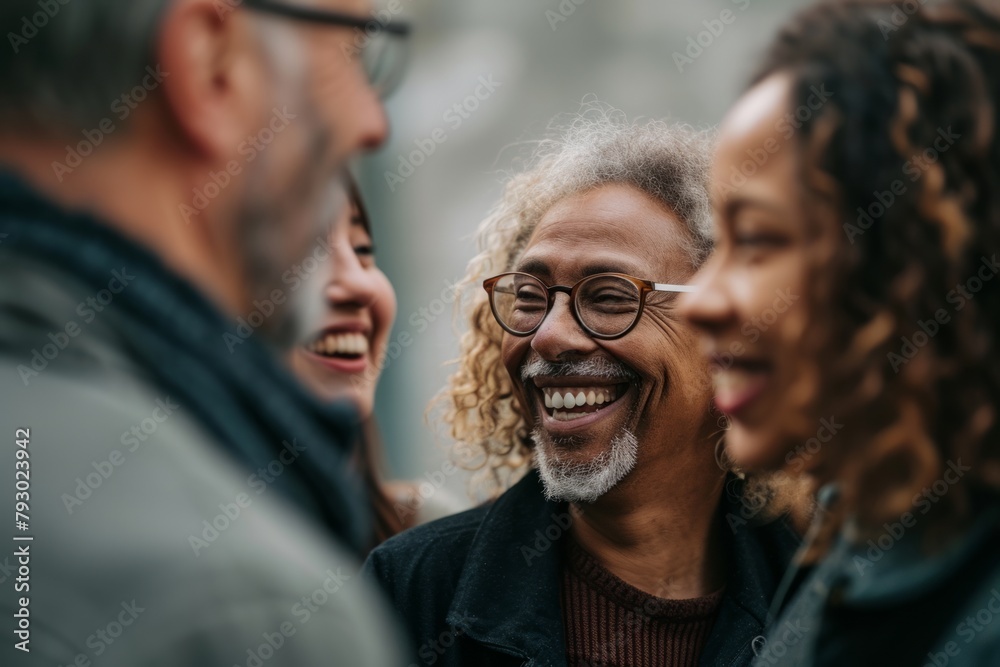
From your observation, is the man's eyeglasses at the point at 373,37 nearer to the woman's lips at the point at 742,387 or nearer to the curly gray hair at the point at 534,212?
the woman's lips at the point at 742,387

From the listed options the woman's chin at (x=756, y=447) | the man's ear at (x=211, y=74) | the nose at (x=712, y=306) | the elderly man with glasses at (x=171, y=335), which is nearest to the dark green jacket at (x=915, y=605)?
the woman's chin at (x=756, y=447)

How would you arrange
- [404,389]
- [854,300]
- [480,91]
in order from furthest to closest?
[480,91], [404,389], [854,300]

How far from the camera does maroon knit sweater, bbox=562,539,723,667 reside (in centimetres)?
267

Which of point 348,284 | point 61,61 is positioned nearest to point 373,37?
point 61,61

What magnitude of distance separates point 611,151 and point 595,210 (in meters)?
0.28

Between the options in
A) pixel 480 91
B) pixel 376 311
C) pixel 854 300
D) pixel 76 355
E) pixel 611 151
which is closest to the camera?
pixel 76 355

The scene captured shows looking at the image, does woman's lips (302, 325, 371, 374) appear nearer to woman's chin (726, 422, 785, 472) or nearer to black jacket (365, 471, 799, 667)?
black jacket (365, 471, 799, 667)

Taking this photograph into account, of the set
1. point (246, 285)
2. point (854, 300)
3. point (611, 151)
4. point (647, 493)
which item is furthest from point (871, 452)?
point (611, 151)

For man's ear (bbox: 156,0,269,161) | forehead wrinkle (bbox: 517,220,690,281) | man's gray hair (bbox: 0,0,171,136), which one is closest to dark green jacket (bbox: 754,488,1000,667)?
man's ear (bbox: 156,0,269,161)

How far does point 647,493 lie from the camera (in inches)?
116

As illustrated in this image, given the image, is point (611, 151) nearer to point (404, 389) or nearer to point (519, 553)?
point (519, 553)

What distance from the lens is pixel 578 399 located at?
9.71 ft

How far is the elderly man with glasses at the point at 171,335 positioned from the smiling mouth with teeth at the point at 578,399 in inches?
68.5

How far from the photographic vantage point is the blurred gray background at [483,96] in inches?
307
